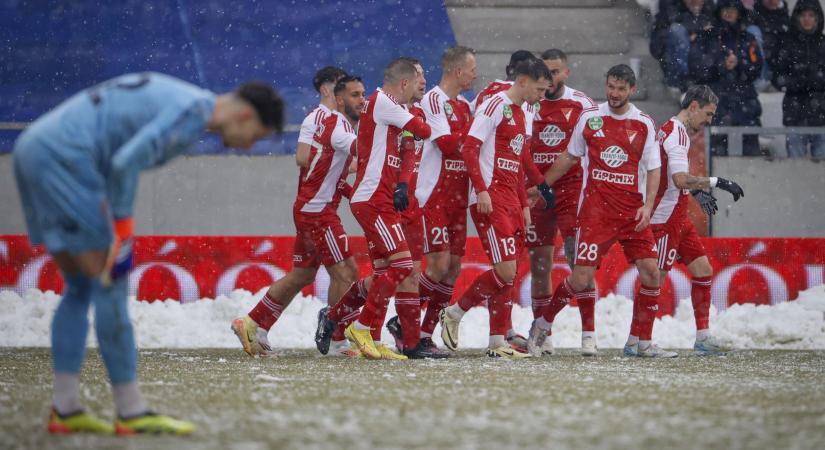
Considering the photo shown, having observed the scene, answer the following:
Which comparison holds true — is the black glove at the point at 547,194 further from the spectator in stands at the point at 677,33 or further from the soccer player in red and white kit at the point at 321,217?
the spectator in stands at the point at 677,33

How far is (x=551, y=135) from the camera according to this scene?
398 inches

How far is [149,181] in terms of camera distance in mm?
14203

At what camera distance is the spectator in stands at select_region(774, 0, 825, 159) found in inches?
582

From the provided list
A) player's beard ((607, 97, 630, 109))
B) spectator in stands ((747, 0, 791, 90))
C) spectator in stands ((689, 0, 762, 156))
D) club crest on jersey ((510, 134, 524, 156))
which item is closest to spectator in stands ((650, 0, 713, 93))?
spectator in stands ((689, 0, 762, 156))

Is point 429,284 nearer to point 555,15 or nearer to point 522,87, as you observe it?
point 522,87

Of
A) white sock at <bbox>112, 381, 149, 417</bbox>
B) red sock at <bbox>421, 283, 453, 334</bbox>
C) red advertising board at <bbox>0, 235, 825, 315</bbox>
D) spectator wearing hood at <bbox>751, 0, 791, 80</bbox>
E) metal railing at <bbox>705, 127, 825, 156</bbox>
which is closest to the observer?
white sock at <bbox>112, 381, 149, 417</bbox>

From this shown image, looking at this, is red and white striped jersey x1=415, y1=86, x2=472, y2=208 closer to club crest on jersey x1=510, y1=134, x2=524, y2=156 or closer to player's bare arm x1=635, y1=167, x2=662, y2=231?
club crest on jersey x1=510, y1=134, x2=524, y2=156

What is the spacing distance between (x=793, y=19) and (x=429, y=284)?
25.3ft

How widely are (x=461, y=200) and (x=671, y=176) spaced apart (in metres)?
1.67

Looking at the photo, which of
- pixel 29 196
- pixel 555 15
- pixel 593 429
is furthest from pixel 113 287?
pixel 555 15

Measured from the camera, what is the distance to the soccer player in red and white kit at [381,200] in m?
8.80

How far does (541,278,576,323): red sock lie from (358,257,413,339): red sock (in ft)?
4.38

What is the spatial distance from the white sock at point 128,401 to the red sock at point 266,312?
466 centimetres

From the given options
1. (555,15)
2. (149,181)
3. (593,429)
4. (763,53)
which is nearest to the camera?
(593,429)
